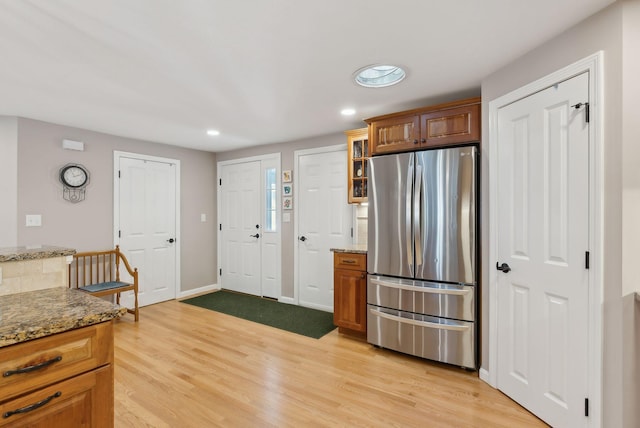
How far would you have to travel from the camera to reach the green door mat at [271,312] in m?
3.55

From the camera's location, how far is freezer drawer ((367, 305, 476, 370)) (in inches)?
97.7

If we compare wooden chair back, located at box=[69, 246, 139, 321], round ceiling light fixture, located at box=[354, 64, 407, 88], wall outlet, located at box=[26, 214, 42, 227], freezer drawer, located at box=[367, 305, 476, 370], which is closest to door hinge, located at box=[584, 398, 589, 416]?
freezer drawer, located at box=[367, 305, 476, 370]

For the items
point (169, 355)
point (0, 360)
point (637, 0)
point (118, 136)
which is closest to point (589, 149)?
point (637, 0)

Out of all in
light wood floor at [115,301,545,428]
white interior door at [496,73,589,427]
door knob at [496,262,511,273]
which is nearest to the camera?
white interior door at [496,73,589,427]

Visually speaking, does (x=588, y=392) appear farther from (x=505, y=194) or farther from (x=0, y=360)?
(x=0, y=360)

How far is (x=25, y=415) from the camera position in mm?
1066

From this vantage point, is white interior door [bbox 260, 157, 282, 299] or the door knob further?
white interior door [bbox 260, 157, 282, 299]

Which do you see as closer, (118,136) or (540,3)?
(540,3)

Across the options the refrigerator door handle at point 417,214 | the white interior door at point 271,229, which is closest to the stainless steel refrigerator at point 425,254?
the refrigerator door handle at point 417,214

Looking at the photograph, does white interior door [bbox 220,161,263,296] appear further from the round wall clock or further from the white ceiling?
the round wall clock

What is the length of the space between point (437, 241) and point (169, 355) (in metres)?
2.62

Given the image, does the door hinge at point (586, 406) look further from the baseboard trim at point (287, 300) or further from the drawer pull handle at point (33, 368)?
the baseboard trim at point (287, 300)

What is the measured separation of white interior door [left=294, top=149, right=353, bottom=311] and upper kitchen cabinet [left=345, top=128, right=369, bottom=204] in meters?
0.31

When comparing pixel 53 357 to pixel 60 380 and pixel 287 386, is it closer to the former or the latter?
pixel 60 380
